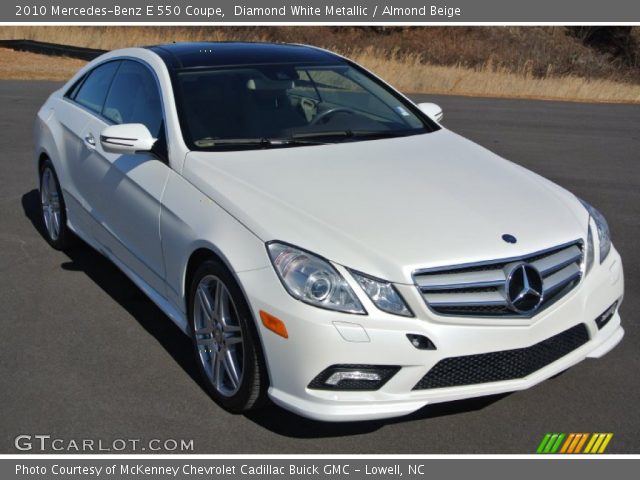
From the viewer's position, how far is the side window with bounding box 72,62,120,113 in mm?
6727

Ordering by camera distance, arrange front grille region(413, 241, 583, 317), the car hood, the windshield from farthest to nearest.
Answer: the windshield, the car hood, front grille region(413, 241, 583, 317)

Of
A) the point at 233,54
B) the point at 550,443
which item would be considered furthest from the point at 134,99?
the point at 550,443

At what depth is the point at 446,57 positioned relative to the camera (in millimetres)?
39281

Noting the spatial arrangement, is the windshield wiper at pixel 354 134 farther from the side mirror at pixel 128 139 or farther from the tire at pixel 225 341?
the tire at pixel 225 341

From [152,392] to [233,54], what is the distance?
97.0 inches

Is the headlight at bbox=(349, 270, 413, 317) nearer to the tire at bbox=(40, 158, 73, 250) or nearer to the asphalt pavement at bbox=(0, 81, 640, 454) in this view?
the asphalt pavement at bbox=(0, 81, 640, 454)

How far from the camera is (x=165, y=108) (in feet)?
18.4

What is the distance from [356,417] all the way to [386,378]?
0.22m

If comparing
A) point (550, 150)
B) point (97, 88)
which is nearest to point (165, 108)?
point (97, 88)

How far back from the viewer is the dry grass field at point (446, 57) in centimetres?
2330

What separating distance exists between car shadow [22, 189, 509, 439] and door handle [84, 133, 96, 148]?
38.7 inches

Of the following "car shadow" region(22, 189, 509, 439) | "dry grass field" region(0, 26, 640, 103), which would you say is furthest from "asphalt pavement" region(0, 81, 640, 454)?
"dry grass field" region(0, 26, 640, 103)

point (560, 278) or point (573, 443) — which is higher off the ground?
point (560, 278)

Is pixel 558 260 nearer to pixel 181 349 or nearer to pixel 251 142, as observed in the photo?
pixel 251 142
